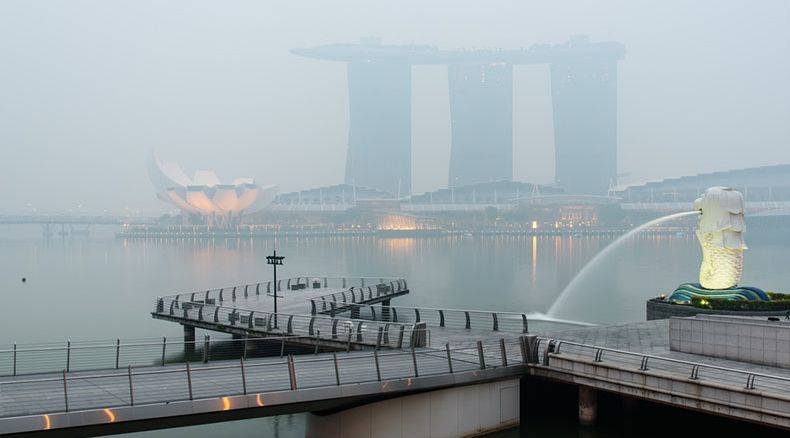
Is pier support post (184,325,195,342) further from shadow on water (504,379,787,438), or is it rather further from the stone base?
the stone base

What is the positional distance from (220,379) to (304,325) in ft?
23.6

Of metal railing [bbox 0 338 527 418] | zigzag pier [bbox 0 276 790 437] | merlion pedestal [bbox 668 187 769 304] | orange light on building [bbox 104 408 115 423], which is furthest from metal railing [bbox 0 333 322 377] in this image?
merlion pedestal [bbox 668 187 769 304]

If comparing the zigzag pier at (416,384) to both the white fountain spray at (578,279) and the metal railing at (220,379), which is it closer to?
the metal railing at (220,379)

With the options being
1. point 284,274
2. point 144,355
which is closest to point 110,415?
point 144,355

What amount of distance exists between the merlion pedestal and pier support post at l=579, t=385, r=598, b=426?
33.7 feet

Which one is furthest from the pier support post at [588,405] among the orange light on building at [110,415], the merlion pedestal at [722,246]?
the merlion pedestal at [722,246]

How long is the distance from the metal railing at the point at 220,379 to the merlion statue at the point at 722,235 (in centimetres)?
1068

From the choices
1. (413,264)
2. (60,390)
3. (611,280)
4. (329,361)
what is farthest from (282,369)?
(413,264)

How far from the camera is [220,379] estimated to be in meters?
12.5

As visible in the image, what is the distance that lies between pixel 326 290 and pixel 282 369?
17.0 metres

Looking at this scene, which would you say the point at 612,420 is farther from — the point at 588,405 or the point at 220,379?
the point at 220,379

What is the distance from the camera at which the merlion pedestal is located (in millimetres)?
23094

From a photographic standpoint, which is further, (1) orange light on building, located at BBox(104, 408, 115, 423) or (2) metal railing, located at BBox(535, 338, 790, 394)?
(2) metal railing, located at BBox(535, 338, 790, 394)

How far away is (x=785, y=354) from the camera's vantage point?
1341 cm
